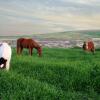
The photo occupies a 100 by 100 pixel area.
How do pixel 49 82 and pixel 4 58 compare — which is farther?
pixel 4 58

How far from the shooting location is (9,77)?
15.2m

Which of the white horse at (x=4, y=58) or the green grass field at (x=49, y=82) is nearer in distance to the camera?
the green grass field at (x=49, y=82)

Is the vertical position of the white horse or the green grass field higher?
the white horse

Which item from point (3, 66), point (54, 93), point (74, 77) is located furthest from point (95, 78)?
point (3, 66)

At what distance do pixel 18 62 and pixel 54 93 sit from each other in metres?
5.90

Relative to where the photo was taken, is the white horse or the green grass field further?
the white horse

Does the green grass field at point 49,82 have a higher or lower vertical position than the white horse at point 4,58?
lower

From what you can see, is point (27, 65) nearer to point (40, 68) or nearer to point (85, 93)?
point (40, 68)

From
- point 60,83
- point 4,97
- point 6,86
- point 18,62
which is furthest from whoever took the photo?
point 18,62

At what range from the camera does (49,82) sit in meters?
16.2

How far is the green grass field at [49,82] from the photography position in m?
14.0

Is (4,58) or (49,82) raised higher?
(4,58)

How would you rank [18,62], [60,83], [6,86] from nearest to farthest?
[6,86]
[60,83]
[18,62]

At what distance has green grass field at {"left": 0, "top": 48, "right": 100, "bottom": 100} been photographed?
46.0 feet
